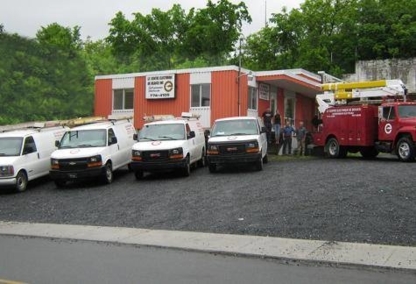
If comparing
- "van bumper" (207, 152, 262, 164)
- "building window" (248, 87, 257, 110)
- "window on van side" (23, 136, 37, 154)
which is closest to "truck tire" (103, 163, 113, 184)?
"window on van side" (23, 136, 37, 154)

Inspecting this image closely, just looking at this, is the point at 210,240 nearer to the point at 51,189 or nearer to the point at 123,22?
the point at 51,189

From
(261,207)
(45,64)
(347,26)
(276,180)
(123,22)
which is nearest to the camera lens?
(261,207)

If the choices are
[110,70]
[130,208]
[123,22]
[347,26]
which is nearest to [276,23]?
[347,26]

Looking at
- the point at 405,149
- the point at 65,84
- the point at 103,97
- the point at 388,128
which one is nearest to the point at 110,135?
the point at 388,128

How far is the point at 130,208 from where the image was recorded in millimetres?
14438

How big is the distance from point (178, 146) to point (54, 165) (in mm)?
4292

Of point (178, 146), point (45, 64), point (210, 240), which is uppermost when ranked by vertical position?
point (45, 64)

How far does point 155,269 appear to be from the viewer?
820 cm

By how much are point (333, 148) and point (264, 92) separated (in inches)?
252

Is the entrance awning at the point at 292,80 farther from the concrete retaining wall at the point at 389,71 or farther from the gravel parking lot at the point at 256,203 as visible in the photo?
the concrete retaining wall at the point at 389,71

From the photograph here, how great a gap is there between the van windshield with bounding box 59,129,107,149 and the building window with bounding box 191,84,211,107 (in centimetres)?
832

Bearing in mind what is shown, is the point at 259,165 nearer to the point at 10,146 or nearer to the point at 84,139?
the point at 84,139

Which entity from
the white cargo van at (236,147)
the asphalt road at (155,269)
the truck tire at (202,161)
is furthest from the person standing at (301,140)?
the asphalt road at (155,269)

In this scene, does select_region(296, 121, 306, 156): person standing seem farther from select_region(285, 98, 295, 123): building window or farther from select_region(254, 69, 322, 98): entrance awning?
select_region(285, 98, 295, 123): building window
